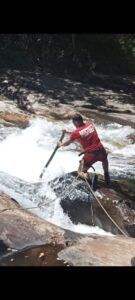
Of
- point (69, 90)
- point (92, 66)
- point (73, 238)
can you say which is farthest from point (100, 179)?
point (92, 66)

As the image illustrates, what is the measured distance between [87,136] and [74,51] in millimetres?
13344

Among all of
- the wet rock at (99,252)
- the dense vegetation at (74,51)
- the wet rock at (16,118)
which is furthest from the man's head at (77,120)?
the dense vegetation at (74,51)

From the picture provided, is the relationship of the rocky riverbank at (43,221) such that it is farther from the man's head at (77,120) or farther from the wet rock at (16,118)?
the man's head at (77,120)

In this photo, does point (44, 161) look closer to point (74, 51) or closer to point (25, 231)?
point (25, 231)

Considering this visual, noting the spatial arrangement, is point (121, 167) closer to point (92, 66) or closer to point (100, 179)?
point (100, 179)

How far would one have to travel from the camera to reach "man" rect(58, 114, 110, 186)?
29.7 feet

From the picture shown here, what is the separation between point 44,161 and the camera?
463 inches

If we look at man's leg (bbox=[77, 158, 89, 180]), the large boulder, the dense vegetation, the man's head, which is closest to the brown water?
the large boulder

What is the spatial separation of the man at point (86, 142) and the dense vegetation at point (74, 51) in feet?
39.7

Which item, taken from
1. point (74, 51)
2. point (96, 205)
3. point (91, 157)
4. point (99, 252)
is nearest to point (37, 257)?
point (99, 252)

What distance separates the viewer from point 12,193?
30.6ft

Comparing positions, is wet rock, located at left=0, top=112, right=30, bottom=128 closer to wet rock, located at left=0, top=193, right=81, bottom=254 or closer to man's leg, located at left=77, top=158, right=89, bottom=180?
man's leg, located at left=77, top=158, right=89, bottom=180

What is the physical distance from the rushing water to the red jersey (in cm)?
111
